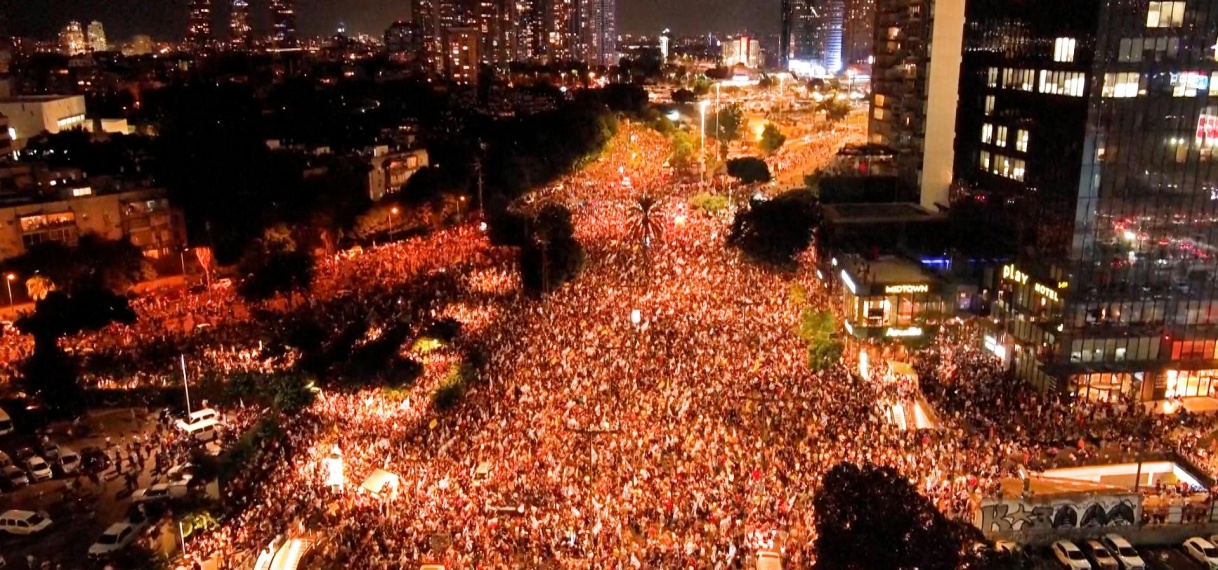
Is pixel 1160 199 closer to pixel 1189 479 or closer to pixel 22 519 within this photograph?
pixel 1189 479

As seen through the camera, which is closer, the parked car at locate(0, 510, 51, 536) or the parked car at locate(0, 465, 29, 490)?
the parked car at locate(0, 510, 51, 536)

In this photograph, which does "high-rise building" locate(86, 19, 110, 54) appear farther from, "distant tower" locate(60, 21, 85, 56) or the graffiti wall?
the graffiti wall

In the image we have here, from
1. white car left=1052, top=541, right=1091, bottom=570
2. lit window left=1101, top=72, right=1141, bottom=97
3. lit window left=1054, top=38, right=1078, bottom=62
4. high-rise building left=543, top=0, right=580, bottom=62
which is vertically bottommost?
white car left=1052, top=541, right=1091, bottom=570

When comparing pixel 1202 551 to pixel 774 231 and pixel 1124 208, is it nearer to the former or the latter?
pixel 1124 208

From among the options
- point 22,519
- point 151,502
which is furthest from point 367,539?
point 22,519

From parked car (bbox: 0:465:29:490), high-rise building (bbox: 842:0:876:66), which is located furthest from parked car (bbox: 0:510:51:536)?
high-rise building (bbox: 842:0:876:66)

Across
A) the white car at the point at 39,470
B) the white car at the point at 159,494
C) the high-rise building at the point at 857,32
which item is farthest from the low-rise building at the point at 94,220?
the high-rise building at the point at 857,32
